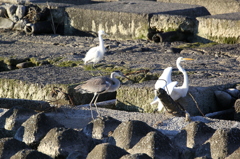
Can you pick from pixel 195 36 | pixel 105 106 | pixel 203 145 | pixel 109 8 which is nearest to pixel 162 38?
pixel 195 36

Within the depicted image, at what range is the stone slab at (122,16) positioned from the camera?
7.91m

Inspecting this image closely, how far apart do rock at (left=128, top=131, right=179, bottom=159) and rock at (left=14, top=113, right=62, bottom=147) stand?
0.83 m

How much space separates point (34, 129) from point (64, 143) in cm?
44

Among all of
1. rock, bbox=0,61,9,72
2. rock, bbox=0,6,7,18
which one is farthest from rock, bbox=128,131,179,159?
rock, bbox=0,6,7,18

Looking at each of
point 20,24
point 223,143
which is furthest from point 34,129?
point 20,24

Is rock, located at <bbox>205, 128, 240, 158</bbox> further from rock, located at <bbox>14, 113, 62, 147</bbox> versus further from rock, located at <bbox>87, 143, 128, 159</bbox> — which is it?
rock, located at <bbox>14, 113, 62, 147</bbox>

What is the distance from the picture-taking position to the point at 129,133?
3645mm

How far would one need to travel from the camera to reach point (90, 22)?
852 cm

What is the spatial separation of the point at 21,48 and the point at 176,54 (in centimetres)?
240

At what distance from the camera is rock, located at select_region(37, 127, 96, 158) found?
355cm

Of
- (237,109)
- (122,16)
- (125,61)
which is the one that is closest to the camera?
(237,109)

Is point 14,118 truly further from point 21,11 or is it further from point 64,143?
point 21,11

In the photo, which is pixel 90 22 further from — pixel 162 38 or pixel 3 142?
pixel 3 142

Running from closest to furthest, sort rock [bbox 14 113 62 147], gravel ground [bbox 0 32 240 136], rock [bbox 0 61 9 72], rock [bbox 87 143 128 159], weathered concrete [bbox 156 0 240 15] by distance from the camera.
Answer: rock [bbox 87 143 128 159]
rock [bbox 14 113 62 147]
gravel ground [bbox 0 32 240 136]
rock [bbox 0 61 9 72]
weathered concrete [bbox 156 0 240 15]
